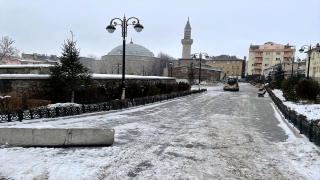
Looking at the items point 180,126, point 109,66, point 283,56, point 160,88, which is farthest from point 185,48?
point 180,126

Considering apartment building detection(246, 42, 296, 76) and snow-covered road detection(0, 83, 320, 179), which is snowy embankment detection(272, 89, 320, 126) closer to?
snow-covered road detection(0, 83, 320, 179)

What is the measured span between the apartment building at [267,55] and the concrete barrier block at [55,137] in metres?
83.2

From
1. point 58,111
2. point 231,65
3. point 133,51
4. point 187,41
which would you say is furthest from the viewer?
point 231,65

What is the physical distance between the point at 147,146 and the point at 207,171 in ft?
7.22

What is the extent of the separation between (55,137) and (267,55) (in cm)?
Answer: 8774

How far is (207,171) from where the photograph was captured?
5.11 meters

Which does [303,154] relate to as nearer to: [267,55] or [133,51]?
[133,51]

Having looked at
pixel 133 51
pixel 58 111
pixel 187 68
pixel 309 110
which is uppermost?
pixel 133 51

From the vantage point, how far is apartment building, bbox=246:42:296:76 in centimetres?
7875

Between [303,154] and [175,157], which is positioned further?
[303,154]

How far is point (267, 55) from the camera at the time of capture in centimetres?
8225

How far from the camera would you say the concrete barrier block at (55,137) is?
624 centimetres

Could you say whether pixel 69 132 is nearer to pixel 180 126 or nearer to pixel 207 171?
pixel 207 171

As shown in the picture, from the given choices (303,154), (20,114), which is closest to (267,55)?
(303,154)
